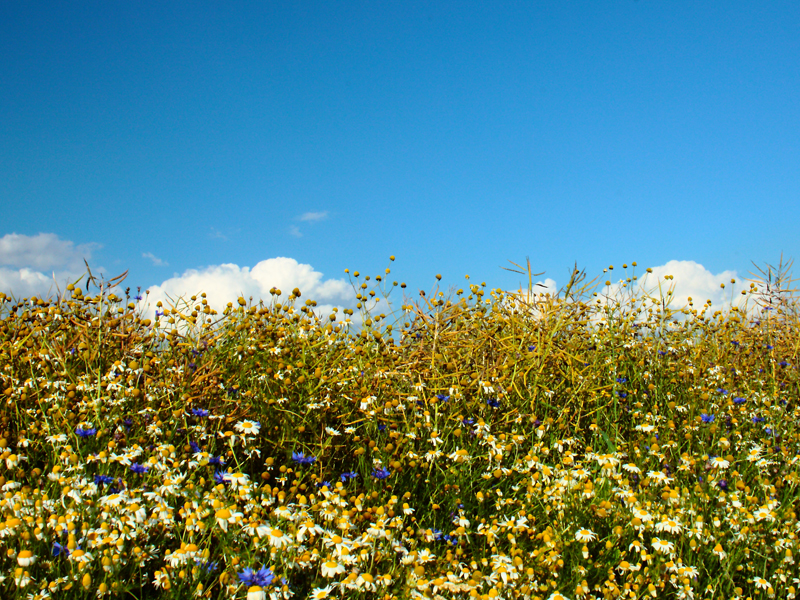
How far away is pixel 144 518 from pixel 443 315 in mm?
3096

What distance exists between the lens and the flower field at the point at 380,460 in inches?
93.2

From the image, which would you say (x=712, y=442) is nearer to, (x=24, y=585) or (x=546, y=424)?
(x=546, y=424)

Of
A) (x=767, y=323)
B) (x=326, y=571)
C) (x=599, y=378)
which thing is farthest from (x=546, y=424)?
(x=767, y=323)

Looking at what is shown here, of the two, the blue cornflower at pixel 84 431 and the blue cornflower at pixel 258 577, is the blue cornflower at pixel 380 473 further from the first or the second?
the blue cornflower at pixel 84 431

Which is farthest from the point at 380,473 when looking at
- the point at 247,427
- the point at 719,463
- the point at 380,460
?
the point at 719,463

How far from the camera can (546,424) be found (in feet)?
12.7

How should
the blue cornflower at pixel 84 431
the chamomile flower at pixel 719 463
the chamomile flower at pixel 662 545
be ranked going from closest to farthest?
the chamomile flower at pixel 662 545, the blue cornflower at pixel 84 431, the chamomile flower at pixel 719 463

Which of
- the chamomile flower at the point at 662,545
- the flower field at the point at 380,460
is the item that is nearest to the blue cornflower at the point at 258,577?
the flower field at the point at 380,460

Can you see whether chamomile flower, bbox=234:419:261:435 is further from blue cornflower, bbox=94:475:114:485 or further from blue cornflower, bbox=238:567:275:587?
blue cornflower, bbox=238:567:275:587

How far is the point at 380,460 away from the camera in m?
3.29

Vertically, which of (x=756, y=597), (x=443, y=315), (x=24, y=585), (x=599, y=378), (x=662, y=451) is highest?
(x=443, y=315)

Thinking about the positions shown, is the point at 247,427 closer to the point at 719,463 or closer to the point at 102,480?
the point at 102,480

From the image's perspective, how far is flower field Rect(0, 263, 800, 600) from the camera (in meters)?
2.37

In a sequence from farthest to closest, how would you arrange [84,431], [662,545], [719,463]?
[719,463], [84,431], [662,545]
